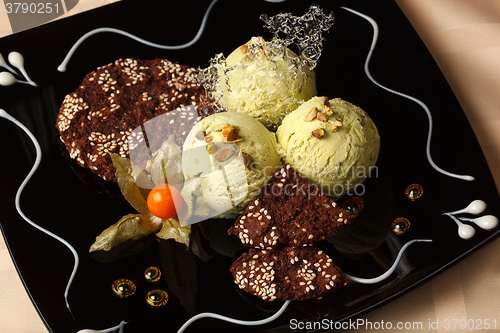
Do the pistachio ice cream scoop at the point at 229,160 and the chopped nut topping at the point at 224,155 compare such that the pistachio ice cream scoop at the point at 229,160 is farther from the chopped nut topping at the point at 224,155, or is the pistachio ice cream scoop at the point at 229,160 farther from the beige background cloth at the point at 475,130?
the beige background cloth at the point at 475,130

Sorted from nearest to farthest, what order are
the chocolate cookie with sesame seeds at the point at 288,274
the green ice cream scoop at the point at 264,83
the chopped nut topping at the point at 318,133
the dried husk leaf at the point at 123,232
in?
1. the chocolate cookie with sesame seeds at the point at 288,274
2. the chopped nut topping at the point at 318,133
3. the dried husk leaf at the point at 123,232
4. the green ice cream scoop at the point at 264,83

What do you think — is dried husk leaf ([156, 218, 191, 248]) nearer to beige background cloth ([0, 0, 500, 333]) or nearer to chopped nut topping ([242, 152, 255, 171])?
chopped nut topping ([242, 152, 255, 171])

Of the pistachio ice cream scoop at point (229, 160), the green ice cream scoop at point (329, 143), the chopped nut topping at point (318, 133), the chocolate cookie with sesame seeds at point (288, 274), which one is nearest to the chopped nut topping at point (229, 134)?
the pistachio ice cream scoop at point (229, 160)

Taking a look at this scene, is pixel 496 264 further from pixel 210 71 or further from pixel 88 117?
pixel 88 117

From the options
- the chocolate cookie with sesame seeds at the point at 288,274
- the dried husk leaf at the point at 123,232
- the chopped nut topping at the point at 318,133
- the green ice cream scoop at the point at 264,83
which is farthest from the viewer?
the green ice cream scoop at the point at 264,83

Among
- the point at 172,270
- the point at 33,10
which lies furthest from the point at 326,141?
the point at 33,10

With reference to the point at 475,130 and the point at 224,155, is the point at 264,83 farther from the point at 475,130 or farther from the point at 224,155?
the point at 475,130
